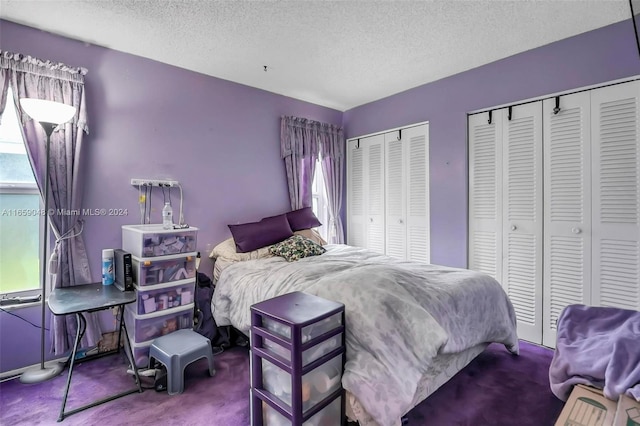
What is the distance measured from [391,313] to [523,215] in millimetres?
1904

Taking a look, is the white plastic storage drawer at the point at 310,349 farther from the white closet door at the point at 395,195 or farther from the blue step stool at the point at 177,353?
the white closet door at the point at 395,195

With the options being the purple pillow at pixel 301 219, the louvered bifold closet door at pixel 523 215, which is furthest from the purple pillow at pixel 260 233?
the louvered bifold closet door at pixel 523 215

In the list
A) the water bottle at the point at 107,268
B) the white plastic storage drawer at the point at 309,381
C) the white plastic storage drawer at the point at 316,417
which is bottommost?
the white plastic storage drawer at the point at 316,417

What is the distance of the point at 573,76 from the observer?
2465 mm

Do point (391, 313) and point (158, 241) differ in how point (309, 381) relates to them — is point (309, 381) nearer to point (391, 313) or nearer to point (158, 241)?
point (391, 313)

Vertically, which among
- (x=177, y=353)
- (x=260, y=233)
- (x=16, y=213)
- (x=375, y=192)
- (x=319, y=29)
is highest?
(x=319, y=29)

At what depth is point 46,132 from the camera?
6.67ft

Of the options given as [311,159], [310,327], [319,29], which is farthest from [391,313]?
[311,159]

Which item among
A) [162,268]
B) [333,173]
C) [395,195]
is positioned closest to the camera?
[162,268]

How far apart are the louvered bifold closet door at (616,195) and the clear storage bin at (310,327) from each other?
2.20 m

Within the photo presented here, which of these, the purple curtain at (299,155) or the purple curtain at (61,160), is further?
the purple curtain at (299,155)

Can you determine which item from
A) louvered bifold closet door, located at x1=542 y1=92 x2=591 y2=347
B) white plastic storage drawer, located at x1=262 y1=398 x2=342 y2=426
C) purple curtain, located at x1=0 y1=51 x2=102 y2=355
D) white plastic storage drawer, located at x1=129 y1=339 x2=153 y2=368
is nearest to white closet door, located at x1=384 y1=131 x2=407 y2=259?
louvered bifold closet door, located at x1=542 y1=92 x2=591 y2=347

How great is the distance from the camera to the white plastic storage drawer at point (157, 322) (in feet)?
7.11

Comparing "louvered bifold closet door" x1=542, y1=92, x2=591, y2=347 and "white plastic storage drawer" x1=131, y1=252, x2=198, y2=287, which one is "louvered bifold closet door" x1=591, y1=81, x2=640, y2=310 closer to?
"louvered bifold closet door" x1=542, y1=92, x2=591, y2=347
